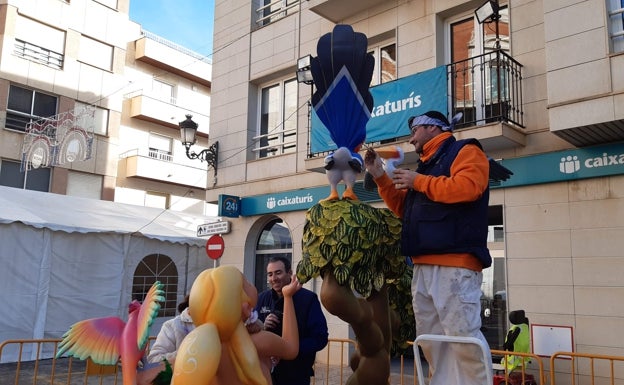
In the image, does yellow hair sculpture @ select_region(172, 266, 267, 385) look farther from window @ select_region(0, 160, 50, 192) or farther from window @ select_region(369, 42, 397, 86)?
window @ select_region(0, 160, 50, 192)

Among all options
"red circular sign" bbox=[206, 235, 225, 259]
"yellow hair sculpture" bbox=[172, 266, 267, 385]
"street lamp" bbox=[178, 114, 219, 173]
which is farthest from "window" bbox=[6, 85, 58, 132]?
"yellow hair sculpture" bbox=[172, 266, 267, 385]

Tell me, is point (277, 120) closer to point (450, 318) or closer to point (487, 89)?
point (487, 89)

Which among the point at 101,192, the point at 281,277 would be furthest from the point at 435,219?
the point at 101,192

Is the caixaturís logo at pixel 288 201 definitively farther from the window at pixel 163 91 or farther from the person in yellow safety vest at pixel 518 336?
the window at pixel 163 91

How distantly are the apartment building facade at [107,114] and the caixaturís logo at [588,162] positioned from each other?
24.1ft

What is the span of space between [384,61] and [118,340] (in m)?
7.90

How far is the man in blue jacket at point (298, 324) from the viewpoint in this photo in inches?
127

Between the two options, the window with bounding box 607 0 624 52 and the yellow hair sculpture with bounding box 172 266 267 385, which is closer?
the yellow hair sculpture with bounding box 172 266 267 385

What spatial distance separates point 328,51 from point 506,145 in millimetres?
4782

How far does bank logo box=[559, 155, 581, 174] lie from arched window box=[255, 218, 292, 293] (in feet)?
17.2

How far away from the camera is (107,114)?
19203 mm

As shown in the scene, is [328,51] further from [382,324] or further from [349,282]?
[382,324]

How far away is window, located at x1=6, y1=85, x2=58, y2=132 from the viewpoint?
16.4 metres

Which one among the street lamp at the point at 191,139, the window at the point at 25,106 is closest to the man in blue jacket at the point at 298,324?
the street lamp at the point at 191,139
